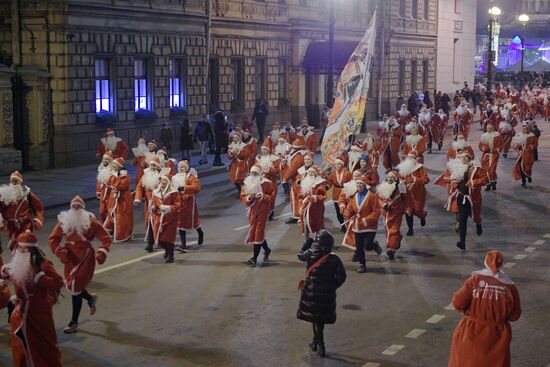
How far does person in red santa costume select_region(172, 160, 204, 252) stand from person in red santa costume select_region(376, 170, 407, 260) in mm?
3017

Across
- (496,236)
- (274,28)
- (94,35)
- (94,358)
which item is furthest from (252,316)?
(274,28)

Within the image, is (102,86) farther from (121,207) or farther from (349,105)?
(121,207)

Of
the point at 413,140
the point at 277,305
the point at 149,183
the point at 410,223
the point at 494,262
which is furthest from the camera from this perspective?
the point at 413,140

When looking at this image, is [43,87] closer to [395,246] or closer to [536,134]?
[536,134]

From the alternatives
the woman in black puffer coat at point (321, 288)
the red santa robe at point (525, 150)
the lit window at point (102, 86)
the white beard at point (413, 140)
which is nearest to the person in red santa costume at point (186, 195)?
the woman in black puffer coat at point (321, 288)

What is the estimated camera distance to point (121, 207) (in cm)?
1773

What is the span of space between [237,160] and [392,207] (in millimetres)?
7185

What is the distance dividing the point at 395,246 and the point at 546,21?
98434mm

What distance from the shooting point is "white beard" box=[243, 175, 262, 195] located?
52.5ft

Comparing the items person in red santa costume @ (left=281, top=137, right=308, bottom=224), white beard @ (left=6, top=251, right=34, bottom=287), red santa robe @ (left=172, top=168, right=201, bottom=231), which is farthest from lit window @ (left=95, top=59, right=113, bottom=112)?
Answer: white beard @ (left=6, top=251, right=34, bottom=287)

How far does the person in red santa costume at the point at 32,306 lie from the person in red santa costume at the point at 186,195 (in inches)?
270

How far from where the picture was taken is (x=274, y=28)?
1642 inches

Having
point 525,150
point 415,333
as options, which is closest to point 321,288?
point 415,333

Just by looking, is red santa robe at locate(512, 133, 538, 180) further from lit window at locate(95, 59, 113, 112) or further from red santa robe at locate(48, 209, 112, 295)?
red santa robe at locate(48, 209, 112, 295)
